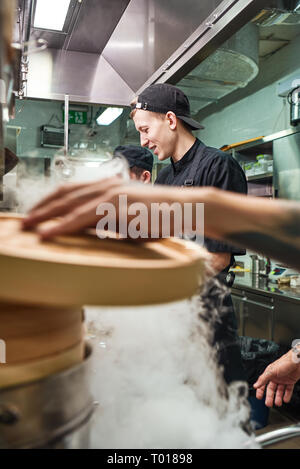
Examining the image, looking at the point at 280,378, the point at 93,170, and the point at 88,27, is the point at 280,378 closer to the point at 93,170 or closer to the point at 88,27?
the point at 93,170

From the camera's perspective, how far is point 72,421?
0.43 metres

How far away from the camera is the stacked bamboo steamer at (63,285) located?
351mm

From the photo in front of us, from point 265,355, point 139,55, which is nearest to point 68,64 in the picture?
point 139,55

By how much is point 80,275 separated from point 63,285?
18 mm

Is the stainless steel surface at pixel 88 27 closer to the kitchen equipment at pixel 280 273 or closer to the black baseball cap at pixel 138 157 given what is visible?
the black baseball cap at pixel 138 157

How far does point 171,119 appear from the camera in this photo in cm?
205

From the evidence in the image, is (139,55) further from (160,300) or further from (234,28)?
(160,300)

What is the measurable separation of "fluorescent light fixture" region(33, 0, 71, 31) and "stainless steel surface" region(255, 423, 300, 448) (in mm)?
2444

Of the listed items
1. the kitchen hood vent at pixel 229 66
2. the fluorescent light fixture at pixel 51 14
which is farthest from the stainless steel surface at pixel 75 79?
→ the kitchen hood vent at pixel 229 66

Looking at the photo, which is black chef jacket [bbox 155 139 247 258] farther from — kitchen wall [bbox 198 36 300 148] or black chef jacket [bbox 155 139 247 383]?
kitchen wall [bbox 198 36 300 148]

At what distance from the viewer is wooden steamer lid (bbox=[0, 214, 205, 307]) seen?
349 millimetres

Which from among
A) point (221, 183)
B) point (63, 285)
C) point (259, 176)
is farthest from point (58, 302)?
point (259, 176)

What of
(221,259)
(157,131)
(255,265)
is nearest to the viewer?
(221,259)

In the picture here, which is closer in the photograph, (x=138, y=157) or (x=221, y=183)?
(x=221, y=183)
